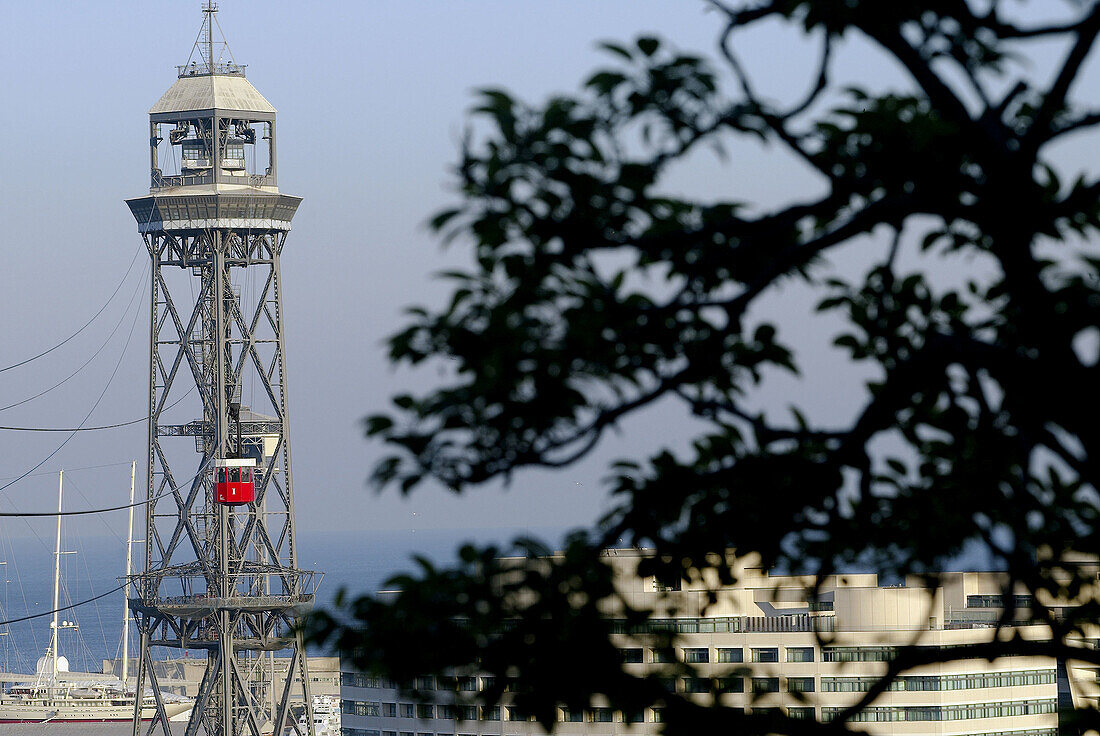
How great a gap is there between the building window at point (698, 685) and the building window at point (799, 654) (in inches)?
2646

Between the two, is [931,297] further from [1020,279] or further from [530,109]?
[530,109]

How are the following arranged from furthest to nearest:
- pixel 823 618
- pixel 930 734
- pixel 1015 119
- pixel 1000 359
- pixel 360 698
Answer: pixel 360 698 < pixel 823 618 < pixel 930 734 < pixel 1015 119 < pixel 1000 359

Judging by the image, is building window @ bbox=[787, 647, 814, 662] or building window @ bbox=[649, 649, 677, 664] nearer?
building window @ bbox=[649, 649, 677, 664]

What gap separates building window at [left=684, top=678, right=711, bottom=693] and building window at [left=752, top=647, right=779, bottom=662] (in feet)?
220

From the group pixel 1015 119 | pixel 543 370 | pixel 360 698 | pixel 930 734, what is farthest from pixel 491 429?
pixel 360 698

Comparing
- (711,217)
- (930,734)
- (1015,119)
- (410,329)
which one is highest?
(1015,119)

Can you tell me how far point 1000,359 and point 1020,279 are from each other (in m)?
0.33

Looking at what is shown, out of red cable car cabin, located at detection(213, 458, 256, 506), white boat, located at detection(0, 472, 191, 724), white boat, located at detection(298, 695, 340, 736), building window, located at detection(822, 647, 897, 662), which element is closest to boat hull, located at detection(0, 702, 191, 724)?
white boat, located at detection(0, 472, 191, 724)

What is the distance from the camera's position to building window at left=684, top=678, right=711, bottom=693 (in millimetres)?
6863

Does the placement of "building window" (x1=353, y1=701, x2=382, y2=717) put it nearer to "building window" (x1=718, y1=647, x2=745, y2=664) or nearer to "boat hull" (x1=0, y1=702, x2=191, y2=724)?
"building window" (x1=718, y1=647, x2=745, y2=664)

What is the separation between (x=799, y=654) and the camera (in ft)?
239

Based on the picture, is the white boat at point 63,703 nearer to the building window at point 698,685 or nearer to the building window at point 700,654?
the building window at point 700,654

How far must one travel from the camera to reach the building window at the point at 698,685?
6.86 m

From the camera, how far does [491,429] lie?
645 cm
